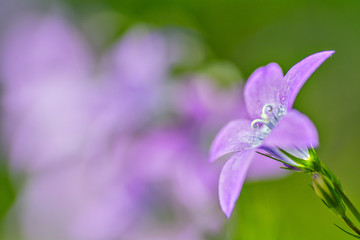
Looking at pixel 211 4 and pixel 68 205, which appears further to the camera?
pixel 211 4


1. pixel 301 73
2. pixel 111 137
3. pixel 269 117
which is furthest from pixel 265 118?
pixel 111 137

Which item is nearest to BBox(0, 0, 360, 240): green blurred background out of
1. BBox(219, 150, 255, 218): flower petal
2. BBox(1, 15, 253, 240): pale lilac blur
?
BBox(1, 15, 253, 240): pale lilac blur

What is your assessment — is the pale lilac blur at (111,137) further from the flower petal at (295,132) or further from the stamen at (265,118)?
the flower petal at (295,132)

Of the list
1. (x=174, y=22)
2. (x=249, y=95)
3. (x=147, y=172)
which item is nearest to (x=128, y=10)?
(x=174, y=22)

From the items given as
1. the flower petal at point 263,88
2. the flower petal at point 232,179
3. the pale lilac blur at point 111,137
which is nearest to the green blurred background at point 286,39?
the pale lilac blur at point 111,137

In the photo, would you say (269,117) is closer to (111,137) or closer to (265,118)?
(265,118)

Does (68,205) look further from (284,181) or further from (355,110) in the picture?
(355,110)
